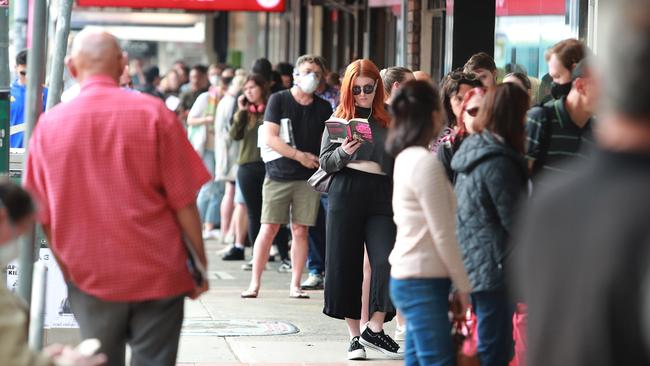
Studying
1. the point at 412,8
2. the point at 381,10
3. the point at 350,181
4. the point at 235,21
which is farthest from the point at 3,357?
the point at 235,21

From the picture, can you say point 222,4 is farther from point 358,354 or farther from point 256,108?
point 358,354

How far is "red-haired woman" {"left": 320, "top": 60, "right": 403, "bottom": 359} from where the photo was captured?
7.94 meters

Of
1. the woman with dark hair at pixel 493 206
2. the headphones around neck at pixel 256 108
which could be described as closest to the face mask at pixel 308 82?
the headphones around neck at pixel 256 108

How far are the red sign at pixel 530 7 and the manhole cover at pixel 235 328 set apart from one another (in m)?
3.16

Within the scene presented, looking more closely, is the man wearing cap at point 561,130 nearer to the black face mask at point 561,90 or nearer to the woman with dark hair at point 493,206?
the black face mask at point 561,90

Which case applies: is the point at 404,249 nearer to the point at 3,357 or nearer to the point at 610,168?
the point at 3,357

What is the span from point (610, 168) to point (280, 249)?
416 inches

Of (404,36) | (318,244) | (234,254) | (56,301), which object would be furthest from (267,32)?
(56,301)

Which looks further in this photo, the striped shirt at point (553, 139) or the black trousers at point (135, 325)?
the striped shirt at point (553, 139)

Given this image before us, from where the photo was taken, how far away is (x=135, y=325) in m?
5.14

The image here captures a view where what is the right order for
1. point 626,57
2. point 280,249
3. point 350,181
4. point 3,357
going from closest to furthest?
point 626,57, point 3,357, point 350,181, point 280,249

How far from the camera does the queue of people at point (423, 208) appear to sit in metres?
2.66

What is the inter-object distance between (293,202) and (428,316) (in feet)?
17.4

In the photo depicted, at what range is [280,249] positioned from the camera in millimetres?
13188
